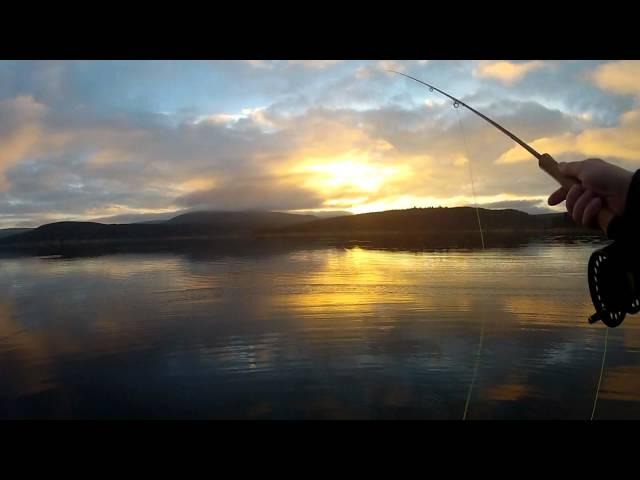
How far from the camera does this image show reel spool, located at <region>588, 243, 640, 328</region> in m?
0.66

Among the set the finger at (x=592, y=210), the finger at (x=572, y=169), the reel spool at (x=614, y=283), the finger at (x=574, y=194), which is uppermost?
the finger at (x=572, y=169)

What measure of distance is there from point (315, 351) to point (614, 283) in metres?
4.94

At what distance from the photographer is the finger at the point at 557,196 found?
799 millimetres

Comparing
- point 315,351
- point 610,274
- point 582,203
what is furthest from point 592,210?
point 315,351

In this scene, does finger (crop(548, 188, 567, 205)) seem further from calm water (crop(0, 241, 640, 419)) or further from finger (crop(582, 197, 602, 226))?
calm water (crop(0, 241, 640, 419))

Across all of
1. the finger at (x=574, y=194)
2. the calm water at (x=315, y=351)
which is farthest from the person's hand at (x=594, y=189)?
the calm water at (x=315, y=351)

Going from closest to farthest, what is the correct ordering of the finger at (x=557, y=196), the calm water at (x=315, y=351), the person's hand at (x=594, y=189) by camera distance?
the person's hand at (x=594, y=189), the finger at (x=557, y=196), the calm water at (x=315, y=351)

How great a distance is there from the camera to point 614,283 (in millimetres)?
748

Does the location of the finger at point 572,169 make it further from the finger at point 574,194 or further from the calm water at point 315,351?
the calm water at point 315,351

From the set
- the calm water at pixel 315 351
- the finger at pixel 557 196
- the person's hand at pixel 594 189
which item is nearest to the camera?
the person's hand at pixel 594 189

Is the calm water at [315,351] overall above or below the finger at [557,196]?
below
